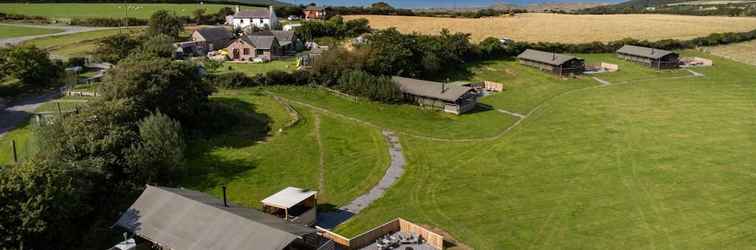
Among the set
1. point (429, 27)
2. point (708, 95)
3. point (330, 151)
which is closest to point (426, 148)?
point (330, 151)

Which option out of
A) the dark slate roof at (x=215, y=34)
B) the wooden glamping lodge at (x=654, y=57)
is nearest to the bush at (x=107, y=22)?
the dark slate roof at (x=215, y=34)

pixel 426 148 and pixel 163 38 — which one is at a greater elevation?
pixel 163 38

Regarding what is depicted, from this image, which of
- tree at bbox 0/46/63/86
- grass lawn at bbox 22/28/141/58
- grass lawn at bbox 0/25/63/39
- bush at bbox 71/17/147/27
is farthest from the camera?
bush at bbox 71/17/147/27

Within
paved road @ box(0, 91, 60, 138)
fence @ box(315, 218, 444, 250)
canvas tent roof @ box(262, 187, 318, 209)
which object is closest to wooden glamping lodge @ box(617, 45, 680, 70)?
fence @ box(315, 218, 444, 250)

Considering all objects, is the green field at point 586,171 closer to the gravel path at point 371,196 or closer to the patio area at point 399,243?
the gravel path at point 371,196

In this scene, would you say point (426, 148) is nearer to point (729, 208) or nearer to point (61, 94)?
point (729, 208)

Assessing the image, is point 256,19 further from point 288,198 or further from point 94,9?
point 288,198

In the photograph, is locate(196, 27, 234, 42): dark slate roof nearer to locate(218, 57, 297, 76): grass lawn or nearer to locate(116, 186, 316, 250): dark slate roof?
locate(218, 57, 297, 76): grass lawn
